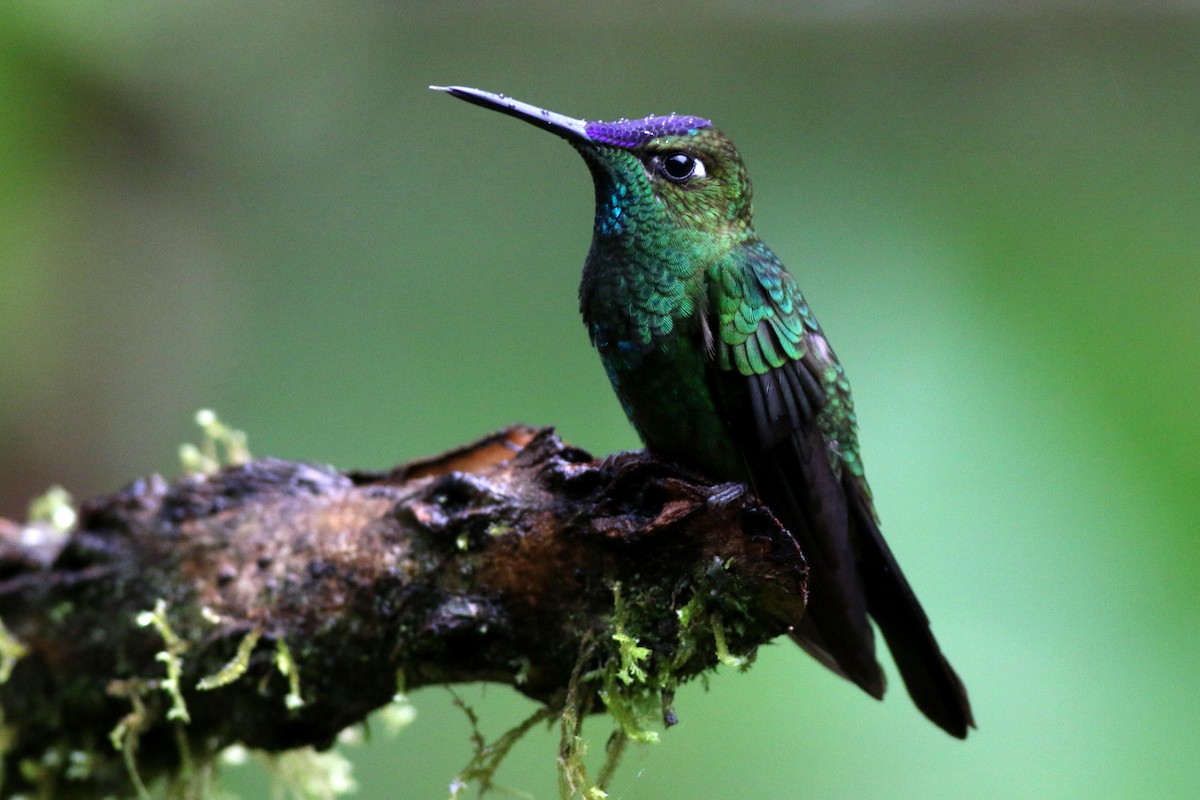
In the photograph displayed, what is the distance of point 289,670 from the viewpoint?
2.25m

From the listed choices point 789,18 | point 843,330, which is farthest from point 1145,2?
point 843,330

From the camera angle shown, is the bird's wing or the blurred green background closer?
the bird's wing

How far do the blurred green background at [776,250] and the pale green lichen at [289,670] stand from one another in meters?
2.19

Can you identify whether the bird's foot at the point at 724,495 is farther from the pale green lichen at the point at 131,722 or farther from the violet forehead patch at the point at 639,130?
the pale green lichen at the point at 131,722

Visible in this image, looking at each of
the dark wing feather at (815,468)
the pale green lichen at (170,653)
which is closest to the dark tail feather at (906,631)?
the dark wing feather at (815,468)

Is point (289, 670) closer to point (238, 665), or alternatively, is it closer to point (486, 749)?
point (238, 665)

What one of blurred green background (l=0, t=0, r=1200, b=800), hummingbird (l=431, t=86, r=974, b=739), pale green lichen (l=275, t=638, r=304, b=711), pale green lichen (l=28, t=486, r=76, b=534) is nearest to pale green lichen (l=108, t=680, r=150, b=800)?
pale green lichen (l=275, t=638, r=304, b=711)

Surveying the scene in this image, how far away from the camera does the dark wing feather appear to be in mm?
2078

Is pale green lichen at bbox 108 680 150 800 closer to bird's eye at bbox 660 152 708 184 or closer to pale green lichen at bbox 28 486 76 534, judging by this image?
pale green lichen at bbox 28 486 76 534

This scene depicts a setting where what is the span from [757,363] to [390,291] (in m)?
3.97

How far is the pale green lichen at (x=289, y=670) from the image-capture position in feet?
7.23

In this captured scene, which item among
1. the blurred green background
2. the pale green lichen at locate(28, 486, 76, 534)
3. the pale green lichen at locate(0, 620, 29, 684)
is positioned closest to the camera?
the pale green lichen at locate(0, 620, 29, 684)

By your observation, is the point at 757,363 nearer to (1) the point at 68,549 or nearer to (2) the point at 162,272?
(1) the point at 68,549

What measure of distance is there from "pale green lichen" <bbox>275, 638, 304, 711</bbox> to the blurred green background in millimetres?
2194
